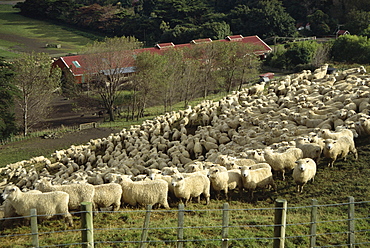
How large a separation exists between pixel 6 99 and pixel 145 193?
28461 millimetres

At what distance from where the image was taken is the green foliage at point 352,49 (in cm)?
5381

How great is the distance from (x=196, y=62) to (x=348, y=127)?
103 feet

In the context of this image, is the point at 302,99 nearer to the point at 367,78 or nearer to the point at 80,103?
the point at 367,78

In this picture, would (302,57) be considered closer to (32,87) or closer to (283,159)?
(32,87)

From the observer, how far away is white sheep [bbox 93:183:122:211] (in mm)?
13406

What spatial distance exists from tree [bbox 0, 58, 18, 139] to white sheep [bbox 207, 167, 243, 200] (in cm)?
2698

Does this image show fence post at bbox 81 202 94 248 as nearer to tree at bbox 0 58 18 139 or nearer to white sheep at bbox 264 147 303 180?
white sheep at bbox 264 147 303 180

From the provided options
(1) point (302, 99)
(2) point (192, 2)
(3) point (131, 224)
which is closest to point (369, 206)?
(3) point (131, 224)

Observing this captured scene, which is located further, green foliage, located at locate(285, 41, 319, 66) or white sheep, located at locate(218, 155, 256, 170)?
green foliage, located at locate(285, 41, 319, 66)

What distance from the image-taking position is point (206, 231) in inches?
464

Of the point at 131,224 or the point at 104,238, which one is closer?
the point at 104,238

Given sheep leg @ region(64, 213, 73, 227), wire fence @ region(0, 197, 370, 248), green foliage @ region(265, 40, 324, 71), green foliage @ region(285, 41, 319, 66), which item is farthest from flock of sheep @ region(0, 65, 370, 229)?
green foliage @ region(285, 41, 319, 66)

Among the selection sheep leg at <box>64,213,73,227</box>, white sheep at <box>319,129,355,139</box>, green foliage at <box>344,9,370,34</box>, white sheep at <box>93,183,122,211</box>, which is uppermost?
green foliage at <box>344,9,370,34</box>

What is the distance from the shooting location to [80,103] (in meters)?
49.1
